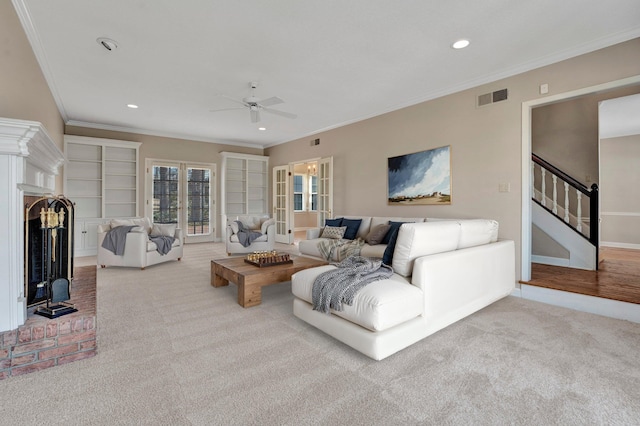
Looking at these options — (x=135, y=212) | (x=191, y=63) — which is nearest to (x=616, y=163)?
(x=191, y=63)

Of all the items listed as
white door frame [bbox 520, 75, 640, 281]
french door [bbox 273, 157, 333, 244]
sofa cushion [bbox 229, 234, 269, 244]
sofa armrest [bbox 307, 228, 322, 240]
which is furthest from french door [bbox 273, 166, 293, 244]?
white door frame [bbox 520, 75, 640, 281]

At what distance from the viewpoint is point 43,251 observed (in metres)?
2.32

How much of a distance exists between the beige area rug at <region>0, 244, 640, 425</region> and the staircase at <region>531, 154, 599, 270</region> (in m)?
2.12

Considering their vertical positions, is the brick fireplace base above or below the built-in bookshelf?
below

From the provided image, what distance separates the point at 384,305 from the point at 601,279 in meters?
3.48

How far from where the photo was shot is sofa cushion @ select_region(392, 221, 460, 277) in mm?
2422

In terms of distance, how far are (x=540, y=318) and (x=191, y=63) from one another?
467 centimetres

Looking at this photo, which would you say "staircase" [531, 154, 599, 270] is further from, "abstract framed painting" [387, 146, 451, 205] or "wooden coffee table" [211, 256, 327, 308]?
"wooden coffee table" [211, 256, 327, 308]

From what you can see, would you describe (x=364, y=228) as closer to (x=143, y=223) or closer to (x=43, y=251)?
(x=143, y=223)

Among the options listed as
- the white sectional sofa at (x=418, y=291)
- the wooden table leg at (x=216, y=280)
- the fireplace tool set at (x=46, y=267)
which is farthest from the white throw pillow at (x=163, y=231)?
the white sectional sofa at (x=418, y=291)

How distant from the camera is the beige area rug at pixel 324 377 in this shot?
5.05 ft

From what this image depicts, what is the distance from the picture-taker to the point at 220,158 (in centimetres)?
823

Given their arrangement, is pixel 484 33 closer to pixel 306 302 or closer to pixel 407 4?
pixel 407 4

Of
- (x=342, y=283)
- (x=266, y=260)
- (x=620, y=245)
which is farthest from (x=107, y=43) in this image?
(x=620, y=245)
